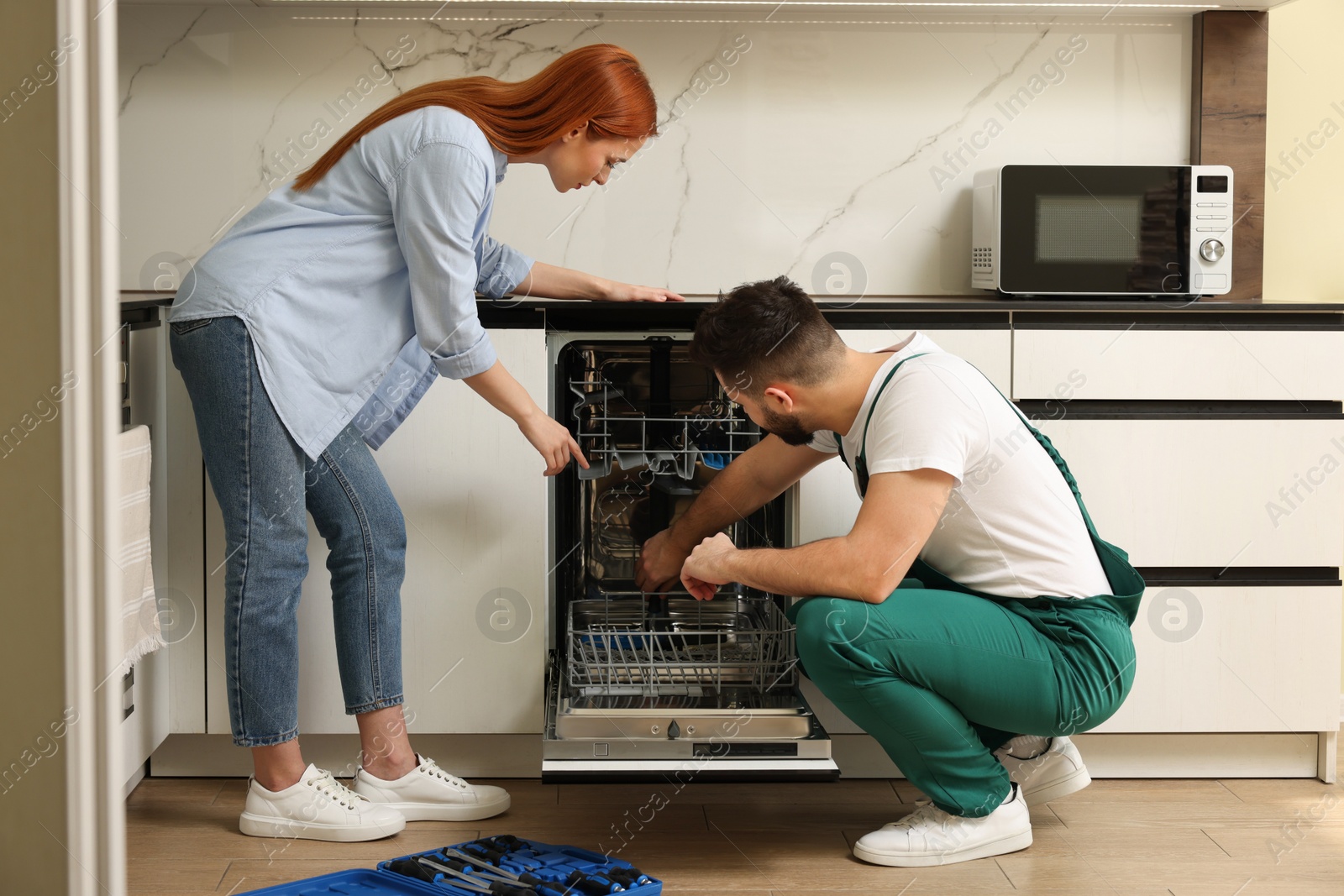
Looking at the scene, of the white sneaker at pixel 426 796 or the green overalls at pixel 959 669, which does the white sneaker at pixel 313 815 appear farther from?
the green overalls at pixel 959 669

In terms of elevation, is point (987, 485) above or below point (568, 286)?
below

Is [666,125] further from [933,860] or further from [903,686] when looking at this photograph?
[933,860]

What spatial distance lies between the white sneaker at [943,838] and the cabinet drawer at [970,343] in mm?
696

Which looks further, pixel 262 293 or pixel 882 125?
pixel 882 125

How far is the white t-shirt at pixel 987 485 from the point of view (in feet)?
5.25

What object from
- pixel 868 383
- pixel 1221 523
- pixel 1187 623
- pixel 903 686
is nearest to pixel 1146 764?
pixel 1187 623

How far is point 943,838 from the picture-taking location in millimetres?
1749

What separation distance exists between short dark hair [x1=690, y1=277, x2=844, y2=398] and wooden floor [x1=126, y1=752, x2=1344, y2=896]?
2.29 ft

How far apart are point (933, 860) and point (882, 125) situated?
4.97 feet

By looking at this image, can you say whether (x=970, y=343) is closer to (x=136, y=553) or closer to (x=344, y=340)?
(x=344, y=340)

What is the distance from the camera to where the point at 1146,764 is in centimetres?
216

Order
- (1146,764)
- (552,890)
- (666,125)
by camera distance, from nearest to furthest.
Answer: (552,890)
(1146,764)
(666,125)

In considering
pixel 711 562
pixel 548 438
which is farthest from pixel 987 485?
pixel 548 438

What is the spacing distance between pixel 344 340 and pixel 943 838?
1134mm
